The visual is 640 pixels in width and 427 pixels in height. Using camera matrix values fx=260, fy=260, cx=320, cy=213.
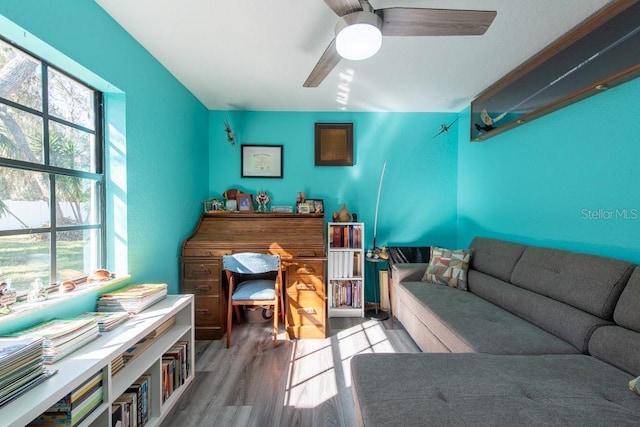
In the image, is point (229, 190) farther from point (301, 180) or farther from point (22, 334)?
point (22, 334)

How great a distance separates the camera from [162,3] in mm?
1516

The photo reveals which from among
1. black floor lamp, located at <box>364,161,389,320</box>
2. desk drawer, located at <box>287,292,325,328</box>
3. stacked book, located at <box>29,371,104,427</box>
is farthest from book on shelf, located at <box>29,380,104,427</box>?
black floor lamp, located at <box>364,161,389,320</box>

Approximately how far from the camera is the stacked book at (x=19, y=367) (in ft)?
2.75

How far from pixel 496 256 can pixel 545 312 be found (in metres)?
0.73

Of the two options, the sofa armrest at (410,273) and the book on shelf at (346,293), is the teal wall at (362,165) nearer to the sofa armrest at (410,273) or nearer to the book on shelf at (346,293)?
the sofa armrest at (410,273)

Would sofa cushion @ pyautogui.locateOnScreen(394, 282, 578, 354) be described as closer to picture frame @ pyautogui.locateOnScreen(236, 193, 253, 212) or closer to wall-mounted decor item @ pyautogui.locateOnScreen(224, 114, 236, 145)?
picture frame @ pyautogui.locateOnScreen(236, 193, 253, 212)

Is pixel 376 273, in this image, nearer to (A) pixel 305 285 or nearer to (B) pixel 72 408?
(A) pixel 305 285

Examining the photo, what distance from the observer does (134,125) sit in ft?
6.06

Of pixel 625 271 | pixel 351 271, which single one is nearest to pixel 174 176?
pixel 351 271

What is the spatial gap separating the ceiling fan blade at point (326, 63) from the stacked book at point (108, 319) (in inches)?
75.2

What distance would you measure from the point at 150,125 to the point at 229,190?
1.26 meters

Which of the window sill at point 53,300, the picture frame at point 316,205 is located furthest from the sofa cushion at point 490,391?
the picture frame at point 316,205

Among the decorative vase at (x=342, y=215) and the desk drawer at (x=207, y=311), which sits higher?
the decorative vase at (x=342, y=215)

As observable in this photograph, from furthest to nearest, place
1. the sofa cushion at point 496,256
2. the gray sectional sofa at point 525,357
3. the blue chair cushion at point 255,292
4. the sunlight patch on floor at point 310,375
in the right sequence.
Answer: the blue chair cushion at point 255,292 < the sofa cushion at point 496,256 < the sunlight patch on floor at point 310,375 < the gray sectional sofa at point 525,357
